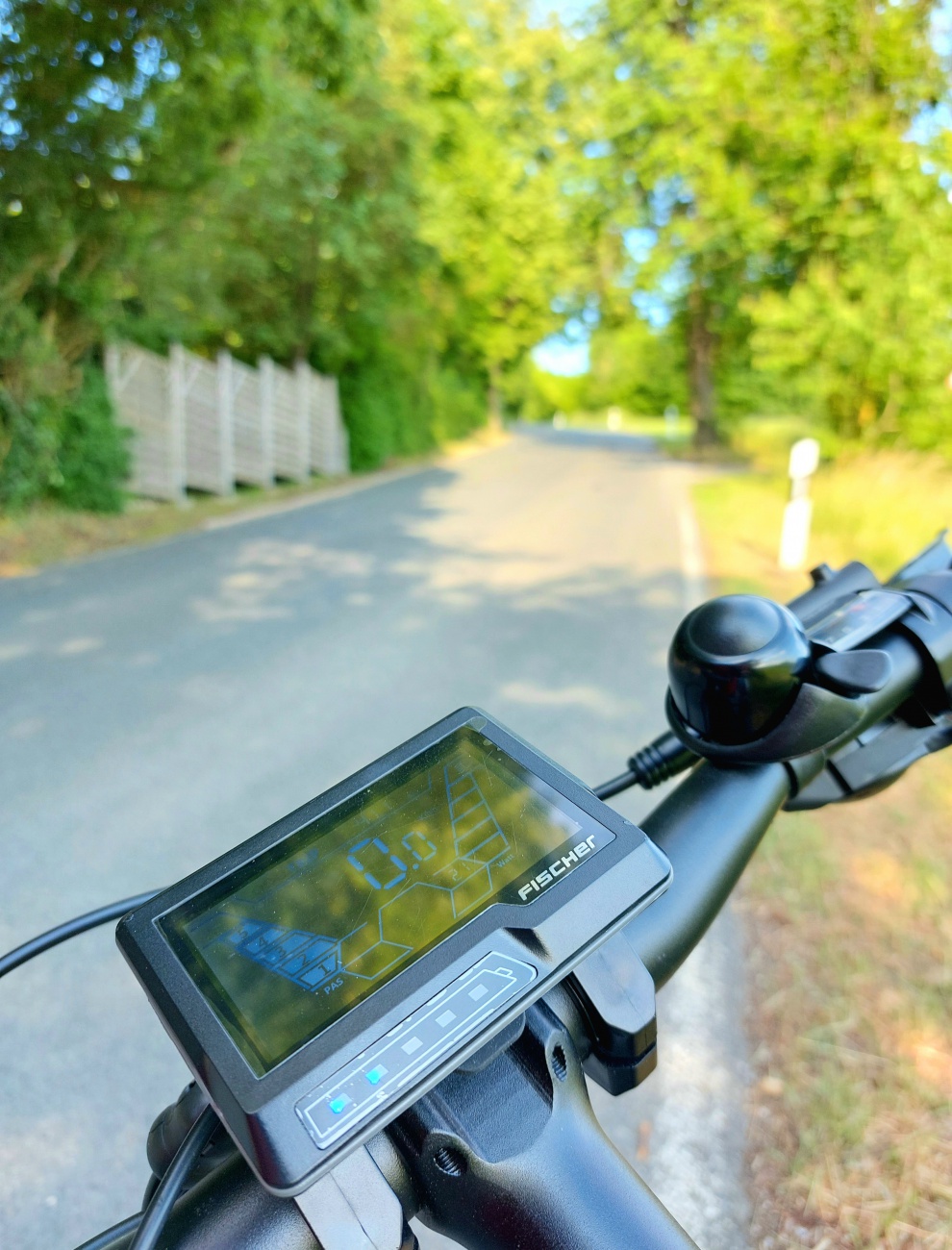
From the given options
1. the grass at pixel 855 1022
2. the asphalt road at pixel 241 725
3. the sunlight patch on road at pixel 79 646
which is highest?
the grass at pixel 855 1022

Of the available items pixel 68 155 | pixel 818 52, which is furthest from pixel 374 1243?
pixel 818 52

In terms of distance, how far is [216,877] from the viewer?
818 millimetres

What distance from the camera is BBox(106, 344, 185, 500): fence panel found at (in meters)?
12.2

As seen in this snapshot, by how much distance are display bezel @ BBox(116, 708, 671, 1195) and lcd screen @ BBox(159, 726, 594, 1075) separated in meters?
0.01

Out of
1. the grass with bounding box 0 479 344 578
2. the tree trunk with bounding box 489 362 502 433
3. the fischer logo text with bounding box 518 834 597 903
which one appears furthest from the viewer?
the tree trunk with bounding box 489 362 502 433

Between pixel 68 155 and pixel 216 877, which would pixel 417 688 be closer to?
pixel 216 877

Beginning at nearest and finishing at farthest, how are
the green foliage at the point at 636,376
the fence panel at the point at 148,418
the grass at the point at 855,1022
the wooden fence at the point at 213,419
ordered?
the grass at the point at 855,1022 < the fence panel at the point at 148,418 < the wooden fence at the point at 213,419 < the green foliage at the point at 636,376

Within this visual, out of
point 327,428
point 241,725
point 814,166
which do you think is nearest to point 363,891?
point 241,725

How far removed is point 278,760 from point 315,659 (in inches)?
63.4

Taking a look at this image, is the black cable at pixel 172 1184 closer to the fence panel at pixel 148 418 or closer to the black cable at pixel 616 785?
the black cable at pixel 616 785

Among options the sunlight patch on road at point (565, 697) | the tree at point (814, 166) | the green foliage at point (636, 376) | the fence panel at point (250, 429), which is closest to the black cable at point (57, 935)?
the sunlight patch on road at point (565, 697)

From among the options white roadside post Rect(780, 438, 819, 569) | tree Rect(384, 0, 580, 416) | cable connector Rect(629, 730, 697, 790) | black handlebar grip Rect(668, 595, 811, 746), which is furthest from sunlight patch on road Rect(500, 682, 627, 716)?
tree Rect(384, 0, 580, 416)

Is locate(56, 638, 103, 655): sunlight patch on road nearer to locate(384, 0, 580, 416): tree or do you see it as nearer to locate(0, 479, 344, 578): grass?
locate(0, 479, 344, 578): grass

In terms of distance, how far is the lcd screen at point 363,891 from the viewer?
2.39 feet
